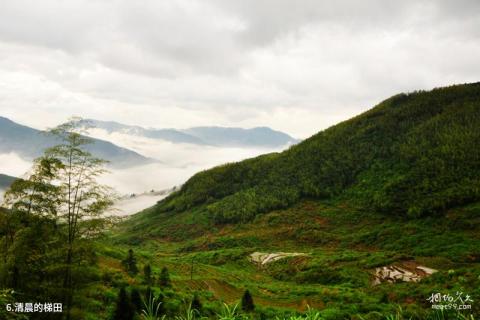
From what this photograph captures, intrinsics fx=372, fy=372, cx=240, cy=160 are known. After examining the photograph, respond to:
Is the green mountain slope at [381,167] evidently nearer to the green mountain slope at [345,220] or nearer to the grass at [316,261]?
the green mountain slope at [345,220]

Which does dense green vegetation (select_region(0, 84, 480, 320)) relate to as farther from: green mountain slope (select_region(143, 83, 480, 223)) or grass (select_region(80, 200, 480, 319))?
green mountain slope (select_region(143, 83, 480, 223))

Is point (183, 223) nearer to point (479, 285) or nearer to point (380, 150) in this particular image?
point (380, 150)

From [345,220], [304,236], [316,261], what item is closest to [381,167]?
[345,220]

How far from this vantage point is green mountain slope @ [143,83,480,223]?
389 ft

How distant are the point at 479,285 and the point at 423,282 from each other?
43.9ft

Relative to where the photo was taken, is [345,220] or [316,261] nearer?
[316,261]

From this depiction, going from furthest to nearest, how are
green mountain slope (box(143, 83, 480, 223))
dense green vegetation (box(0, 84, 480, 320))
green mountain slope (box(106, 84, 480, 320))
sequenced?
green mountain slope (box(143, 83, 480, 223)), green mountain slope (box(106, 84, 480, 320)), dense green vegetation (box(0, 84, 480, 320))

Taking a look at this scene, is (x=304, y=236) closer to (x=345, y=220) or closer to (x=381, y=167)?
(x=345, y=220)

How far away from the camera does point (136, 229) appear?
184 meters

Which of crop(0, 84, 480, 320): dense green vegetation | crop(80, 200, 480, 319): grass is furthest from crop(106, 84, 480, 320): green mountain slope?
crop(0, 84, 480, 320): dense green vegetation

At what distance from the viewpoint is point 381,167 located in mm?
143625

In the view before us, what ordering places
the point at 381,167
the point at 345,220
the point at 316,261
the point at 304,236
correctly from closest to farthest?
1. the point at 316,261
2. the point at 304,236
3. the point at 345,220
4. the point at 381,167

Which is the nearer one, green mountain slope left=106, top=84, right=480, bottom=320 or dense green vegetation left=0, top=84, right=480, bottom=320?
dense green vegetation left=0, top=84, right=480, bottom=320

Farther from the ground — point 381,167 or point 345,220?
point 381,167
